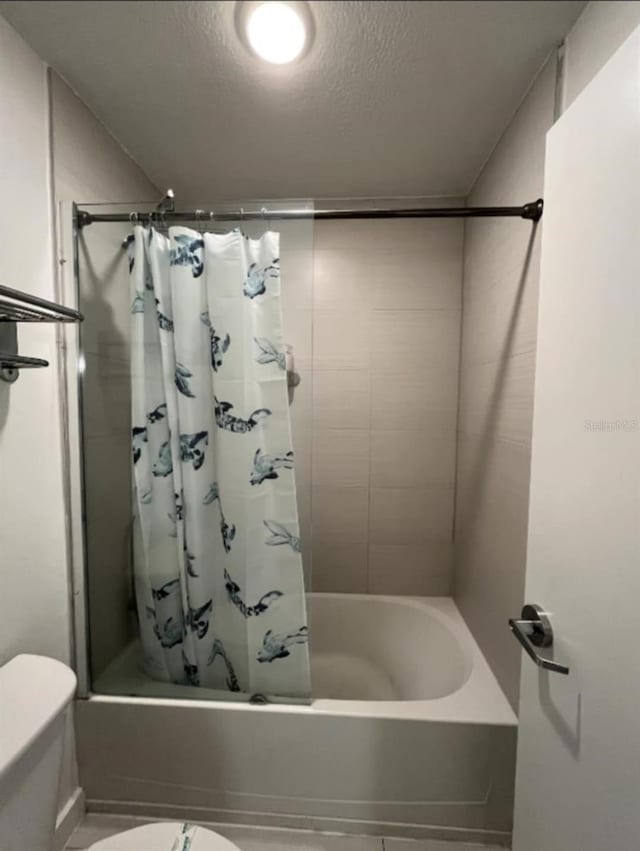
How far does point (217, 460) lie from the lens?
1.16 meters

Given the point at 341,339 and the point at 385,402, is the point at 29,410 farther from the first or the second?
the point at 385,402

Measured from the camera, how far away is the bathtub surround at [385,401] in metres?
1.75

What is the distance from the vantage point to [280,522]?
3.74 ft

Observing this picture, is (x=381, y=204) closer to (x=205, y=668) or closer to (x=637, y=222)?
(x=637, y=222)

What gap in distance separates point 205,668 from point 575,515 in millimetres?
1189

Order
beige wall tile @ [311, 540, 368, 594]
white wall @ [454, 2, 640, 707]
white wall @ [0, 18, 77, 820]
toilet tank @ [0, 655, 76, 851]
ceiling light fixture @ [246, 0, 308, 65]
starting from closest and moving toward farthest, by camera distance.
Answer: ceiling light fixture @ [246, 0, 308, 65] → toilet tank @ [0, 655, 76, 851] → white wall @ [0, 18, 77, 820] → white wall @ [454, 2, 640, 707] → beige wall tile @ [311, 540, 368, 594]

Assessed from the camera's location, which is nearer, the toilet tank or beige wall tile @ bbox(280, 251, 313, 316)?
the toilet tank

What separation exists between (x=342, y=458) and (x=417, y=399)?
0.45 meters

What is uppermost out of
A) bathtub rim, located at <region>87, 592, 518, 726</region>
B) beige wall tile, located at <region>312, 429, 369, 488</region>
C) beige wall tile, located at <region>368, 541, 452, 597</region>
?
beige wall tile, located at <region>312, 429, 369, 488</region>

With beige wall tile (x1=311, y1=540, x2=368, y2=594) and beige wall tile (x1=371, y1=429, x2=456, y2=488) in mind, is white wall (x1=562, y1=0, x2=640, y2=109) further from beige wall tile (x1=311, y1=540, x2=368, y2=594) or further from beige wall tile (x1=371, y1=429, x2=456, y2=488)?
beige wall tile (x1=311, y1=540, x2=368, y2=594)

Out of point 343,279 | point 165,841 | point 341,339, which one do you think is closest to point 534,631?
point 165,841

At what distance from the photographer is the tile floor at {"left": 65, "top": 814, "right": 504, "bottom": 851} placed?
1112mm

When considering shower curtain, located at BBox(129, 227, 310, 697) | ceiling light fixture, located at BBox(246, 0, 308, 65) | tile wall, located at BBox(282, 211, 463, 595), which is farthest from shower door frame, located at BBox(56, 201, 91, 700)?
tile wall, located at BBox(282, 211, 463, 595)

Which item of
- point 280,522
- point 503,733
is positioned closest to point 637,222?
point 280,522
